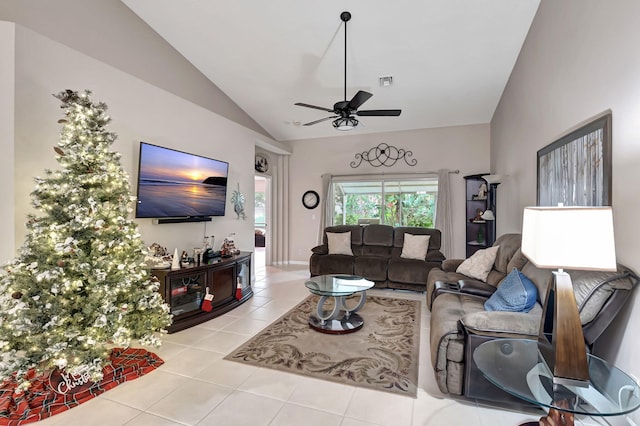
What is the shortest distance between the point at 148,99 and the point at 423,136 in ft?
16.1

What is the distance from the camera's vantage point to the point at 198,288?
3545 millimetres

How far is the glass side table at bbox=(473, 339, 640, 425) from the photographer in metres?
1.29

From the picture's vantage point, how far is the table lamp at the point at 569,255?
1.35m

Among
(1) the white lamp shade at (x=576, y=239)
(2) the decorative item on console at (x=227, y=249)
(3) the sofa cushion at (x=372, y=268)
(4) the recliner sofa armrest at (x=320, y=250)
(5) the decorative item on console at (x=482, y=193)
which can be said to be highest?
(5) the decorative item on console at (x=482, y=193)

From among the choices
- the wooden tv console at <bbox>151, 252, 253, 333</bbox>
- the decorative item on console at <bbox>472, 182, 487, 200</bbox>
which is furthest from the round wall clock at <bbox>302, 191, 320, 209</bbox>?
the decorative item on console at <bbox>472, 182, 487, 200</bbox>

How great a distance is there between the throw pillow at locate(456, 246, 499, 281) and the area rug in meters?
0.83

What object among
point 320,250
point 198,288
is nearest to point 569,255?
point 198,288

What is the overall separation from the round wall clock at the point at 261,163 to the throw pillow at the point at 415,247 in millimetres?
3475

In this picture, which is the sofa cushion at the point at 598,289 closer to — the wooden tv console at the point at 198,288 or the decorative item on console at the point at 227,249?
the wooden tv console at the point at 198,288

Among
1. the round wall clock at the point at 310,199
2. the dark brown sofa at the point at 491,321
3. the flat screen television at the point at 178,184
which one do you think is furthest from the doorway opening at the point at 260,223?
the dark brown sofa at the point at 491,321

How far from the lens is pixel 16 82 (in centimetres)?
238

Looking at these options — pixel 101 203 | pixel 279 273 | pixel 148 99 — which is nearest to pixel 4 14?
pixel 148 99

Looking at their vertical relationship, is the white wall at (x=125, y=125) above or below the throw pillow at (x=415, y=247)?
above

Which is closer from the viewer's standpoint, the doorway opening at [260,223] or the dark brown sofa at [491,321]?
the dark brown sofa at [491,321]
